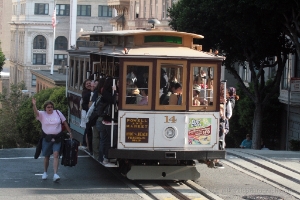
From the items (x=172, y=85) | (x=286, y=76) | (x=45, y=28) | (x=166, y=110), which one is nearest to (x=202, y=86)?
(x=172, y=85)

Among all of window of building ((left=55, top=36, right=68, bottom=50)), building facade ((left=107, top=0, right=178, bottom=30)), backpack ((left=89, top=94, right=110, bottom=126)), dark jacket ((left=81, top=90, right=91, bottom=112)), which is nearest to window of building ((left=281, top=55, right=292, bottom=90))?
building facade ((left=107, top=0, right=178, bottom=30))

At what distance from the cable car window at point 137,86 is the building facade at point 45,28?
83.6m

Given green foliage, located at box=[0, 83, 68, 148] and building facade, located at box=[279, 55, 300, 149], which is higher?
building facade, located at box=[279, 55, 300, 149]

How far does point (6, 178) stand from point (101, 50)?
9.88 feet

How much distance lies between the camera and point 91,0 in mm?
100062

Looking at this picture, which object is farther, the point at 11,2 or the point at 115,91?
the point at 11,2

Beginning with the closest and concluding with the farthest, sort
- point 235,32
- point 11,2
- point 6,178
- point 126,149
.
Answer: point 126,149 → point 6,178 → point 235,32 → point 11,2

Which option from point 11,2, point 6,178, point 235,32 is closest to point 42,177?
point 6,178

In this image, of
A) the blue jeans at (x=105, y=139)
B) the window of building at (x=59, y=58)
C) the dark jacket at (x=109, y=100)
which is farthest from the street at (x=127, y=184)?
the window of building at (x=59, y=58)

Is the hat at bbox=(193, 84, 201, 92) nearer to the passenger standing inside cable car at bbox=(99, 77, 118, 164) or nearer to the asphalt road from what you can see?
the passenger standing inside cable car at bbox=(99, 77, 118, 164)

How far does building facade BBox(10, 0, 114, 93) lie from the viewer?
100 m

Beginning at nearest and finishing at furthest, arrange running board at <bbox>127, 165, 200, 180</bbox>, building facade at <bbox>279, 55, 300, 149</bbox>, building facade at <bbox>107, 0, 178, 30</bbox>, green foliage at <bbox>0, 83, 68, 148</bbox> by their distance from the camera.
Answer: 1. running board at <bbox>127, 165, 200, 180</bbox>
2. building facade at <bbox>279, 55, 300, 149</bbox>
3. building facade at <bbox>107, 0, 178, 30</bbox>
4. green foliage at <bbox>0, 83, 68, 148</bbox>

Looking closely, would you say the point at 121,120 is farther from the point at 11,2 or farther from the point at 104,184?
the point at 11,2

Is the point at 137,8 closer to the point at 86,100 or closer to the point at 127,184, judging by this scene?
the point at 86,100
